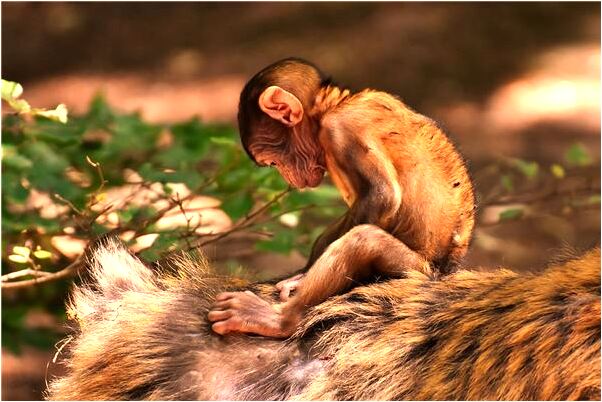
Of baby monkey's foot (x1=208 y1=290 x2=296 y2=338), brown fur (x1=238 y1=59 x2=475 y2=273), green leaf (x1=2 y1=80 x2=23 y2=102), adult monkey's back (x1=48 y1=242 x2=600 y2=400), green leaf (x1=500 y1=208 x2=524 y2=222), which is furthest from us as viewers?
green leaf (x1=500 y1=208 x2=524 y2=222)

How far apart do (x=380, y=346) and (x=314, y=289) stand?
277 mm

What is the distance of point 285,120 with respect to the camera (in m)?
3.77

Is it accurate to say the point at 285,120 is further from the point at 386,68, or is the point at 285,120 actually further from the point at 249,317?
the point at 386,68

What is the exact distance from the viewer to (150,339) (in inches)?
131

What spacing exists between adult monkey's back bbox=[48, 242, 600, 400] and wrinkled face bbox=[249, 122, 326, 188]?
53 cm

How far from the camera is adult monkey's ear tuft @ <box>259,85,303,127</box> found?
3.71m

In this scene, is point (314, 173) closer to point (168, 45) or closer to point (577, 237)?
point (577, 237)

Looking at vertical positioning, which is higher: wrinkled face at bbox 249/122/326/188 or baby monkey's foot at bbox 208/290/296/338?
wrinkled face at bbox 249/122/326/188

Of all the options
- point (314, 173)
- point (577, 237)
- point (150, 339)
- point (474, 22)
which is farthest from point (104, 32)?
point (150, 339)

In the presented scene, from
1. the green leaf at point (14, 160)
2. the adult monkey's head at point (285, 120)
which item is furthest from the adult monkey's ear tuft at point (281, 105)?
the green leaf at point (14, 160)

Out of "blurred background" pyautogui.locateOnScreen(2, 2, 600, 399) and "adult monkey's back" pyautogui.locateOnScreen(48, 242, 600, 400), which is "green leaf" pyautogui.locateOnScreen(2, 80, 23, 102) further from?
"blurred background" pyautogui.locateOnScreen(2, 2, 600, 399)

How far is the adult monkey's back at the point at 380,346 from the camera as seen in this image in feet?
9.68

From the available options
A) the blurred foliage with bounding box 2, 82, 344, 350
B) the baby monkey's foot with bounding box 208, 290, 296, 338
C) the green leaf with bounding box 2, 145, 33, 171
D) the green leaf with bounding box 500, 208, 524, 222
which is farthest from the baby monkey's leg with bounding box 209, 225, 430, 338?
the green leaf with bounding box 500, 208, 524, 222

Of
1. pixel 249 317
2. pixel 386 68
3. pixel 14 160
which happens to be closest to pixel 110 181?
pixel 14 160
